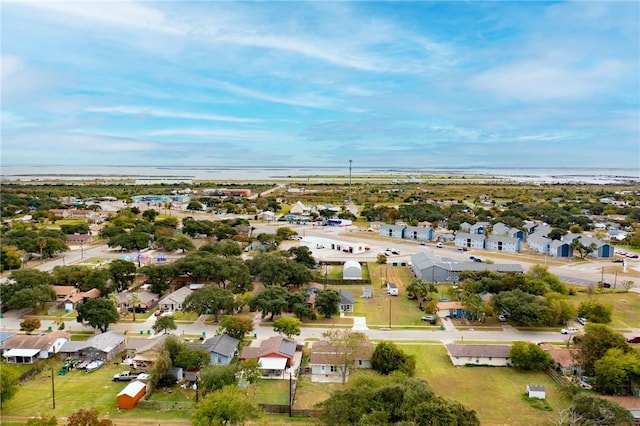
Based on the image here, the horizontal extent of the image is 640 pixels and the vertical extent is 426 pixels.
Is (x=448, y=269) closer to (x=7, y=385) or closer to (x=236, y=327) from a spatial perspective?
(x=236, y=327)

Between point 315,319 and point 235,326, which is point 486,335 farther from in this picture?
point 235,326

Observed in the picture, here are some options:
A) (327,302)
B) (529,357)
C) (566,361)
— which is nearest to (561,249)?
(566,361)

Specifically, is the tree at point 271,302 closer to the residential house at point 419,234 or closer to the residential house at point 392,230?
the residential house at point 419,234

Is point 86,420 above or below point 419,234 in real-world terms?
below

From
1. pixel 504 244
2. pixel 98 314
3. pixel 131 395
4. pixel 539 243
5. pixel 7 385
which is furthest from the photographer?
pixel 504 244

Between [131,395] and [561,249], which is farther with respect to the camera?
[561,249]

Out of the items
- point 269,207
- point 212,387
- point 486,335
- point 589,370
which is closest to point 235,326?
point 212,387
